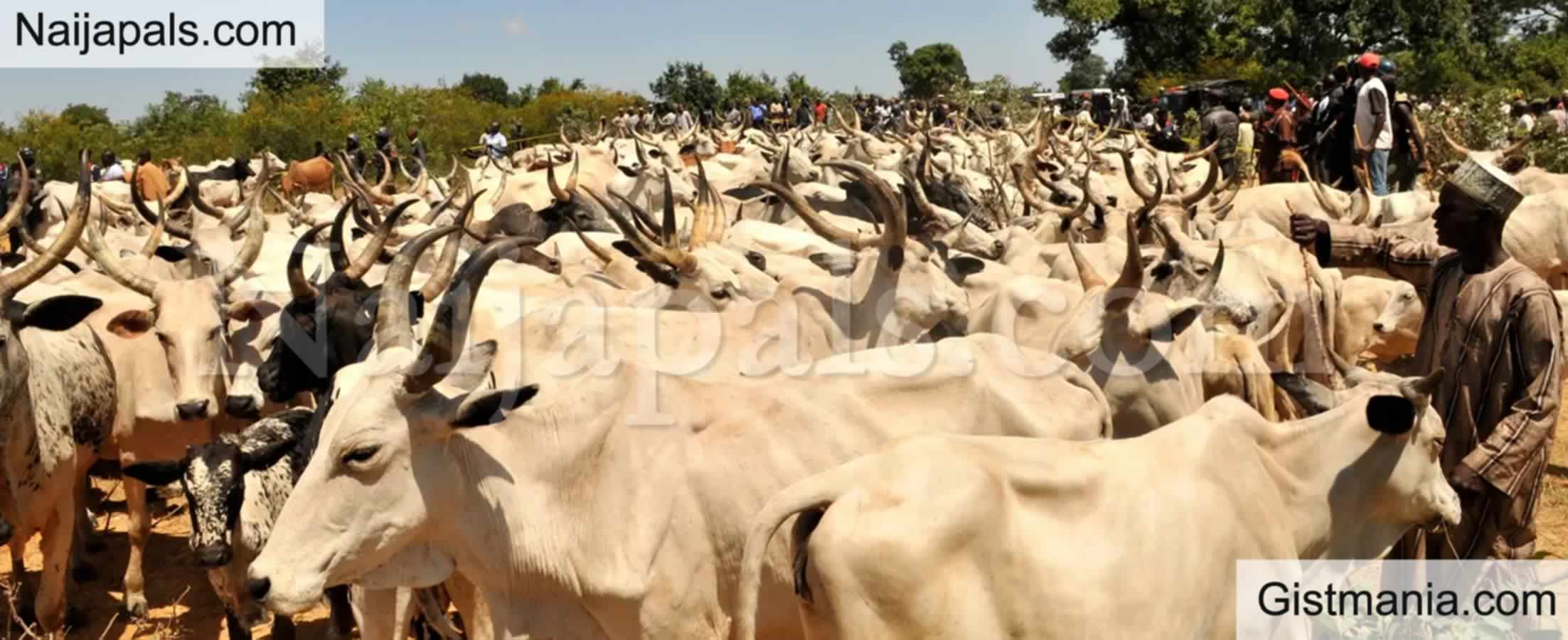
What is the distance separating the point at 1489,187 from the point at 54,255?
5.29m

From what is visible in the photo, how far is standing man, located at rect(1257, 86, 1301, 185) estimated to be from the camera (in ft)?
50.8

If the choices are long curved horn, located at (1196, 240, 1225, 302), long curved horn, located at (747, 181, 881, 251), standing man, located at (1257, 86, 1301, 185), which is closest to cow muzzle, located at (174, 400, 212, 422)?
long curved horn, located at (747, 181, 881, 251)

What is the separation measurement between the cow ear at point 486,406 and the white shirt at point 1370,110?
36.0 feet

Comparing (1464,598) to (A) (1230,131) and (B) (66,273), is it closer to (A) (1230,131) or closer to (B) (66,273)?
(B) (66,273)

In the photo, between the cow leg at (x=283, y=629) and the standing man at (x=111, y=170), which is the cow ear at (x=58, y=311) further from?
the standing man at (x=111, y=170)

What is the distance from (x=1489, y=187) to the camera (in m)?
4.44

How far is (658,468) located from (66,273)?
19.8ft

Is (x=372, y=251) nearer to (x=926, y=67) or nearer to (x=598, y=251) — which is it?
(x=598, y=251)

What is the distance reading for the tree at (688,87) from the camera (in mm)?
47000

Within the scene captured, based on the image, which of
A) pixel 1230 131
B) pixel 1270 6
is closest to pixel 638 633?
pixel 1230 131

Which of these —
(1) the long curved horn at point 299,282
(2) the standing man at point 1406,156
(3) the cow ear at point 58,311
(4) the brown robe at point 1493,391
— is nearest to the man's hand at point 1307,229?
(4) the brown robe at point 1493,391

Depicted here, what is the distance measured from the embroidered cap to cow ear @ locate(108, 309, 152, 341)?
577cm

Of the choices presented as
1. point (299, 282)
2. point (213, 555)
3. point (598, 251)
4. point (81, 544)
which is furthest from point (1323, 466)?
point (81, 544)

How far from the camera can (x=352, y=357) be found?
6.00 metres
